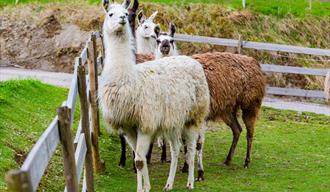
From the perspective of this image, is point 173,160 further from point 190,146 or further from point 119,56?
point 119,56

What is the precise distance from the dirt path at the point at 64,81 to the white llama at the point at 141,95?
8.49 m

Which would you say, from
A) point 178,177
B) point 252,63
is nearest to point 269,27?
point 252,63

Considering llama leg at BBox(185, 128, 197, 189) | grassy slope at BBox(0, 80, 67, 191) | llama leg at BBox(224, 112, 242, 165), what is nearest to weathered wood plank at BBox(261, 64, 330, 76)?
grassy slope at BBox(0, 80, 67, 191)

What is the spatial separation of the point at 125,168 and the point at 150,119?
2.36 meters

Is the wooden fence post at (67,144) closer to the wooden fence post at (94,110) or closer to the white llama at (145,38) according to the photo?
the wooden fence post at (94,110)

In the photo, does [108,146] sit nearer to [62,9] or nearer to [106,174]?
[106,174]

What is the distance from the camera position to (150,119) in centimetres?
720

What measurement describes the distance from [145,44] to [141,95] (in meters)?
5.30

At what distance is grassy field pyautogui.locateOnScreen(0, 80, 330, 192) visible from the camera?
809 cm

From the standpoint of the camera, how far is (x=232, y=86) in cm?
937

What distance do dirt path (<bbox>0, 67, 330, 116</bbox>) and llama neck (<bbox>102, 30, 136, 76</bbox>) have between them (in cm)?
869

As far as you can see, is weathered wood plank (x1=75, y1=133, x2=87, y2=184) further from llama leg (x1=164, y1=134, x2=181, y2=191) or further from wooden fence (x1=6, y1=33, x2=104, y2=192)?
llama leg (x1=164, y1=134, x2=181, y2=191)

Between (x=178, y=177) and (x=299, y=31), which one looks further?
(x=299, y=31)

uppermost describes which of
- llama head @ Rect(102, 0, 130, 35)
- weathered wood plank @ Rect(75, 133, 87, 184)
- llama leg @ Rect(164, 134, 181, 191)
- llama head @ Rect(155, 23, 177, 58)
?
llama head @ Rect(102, 0, 130, 35)
